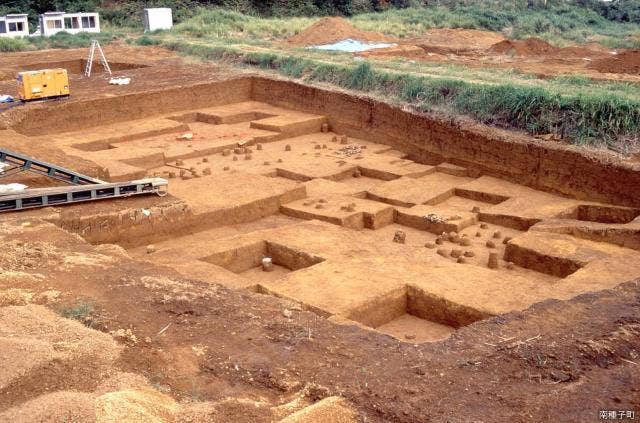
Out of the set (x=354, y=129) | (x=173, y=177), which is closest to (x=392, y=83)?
(x=354, y=129)

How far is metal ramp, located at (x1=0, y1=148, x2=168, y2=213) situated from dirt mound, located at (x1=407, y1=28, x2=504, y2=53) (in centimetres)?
1723

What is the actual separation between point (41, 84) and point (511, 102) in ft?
30.7

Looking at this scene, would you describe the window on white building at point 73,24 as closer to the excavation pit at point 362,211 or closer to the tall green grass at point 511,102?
the excavation pit at point 362,211

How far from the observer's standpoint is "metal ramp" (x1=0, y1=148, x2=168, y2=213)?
346 inches

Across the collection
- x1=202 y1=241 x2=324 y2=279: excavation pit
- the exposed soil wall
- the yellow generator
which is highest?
the yellow generator

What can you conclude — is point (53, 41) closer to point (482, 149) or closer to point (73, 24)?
point (73, 24)

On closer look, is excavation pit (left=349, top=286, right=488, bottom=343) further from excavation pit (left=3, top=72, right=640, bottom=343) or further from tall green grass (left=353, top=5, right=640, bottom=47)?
tall green grass (left=353, top=5, right=640, bottom=47)

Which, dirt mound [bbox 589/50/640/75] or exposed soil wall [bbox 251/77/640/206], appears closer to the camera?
exposed soil wall [bbox 251/77/640/206]

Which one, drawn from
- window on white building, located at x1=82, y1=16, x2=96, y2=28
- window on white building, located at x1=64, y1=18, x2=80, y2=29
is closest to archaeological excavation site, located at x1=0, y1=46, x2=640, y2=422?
window on white building, located at x1=64, y1=18, x2=80, y2=29

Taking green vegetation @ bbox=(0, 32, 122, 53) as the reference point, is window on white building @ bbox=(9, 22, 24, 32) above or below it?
above

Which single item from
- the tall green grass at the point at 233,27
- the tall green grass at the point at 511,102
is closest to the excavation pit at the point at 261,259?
the tall green grass at the point at 511,102

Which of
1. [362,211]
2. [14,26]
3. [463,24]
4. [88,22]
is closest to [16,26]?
[14,26]

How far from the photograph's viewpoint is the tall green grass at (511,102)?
1149 centimetres

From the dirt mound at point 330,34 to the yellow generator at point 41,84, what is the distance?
37.3 ft
